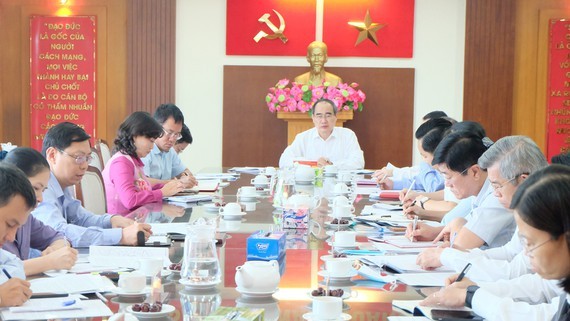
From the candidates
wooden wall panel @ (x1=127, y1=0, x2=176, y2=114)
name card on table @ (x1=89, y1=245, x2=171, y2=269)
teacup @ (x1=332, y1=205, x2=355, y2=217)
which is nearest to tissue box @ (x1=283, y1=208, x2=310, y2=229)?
teacup @ (x1=332, y1=205, x2=355, y2=217)

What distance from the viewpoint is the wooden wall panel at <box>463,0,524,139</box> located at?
9102mm

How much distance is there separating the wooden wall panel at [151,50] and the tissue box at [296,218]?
5893mm

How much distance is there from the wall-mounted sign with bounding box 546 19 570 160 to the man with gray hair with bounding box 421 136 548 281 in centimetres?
646

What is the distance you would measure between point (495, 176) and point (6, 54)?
760cm

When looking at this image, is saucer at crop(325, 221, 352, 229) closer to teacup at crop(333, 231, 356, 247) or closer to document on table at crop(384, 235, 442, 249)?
document on table at crop(384, 235, 442, 249)

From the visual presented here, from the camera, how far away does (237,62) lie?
930 cm

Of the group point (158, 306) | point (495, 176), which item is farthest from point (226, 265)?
point (495, 176)

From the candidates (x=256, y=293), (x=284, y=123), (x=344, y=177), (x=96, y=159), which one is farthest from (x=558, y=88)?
(x=256, y=293)

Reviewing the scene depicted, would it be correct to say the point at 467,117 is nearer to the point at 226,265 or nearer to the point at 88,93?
the point at 88,93

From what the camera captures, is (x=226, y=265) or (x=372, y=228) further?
(x=372, y=228)

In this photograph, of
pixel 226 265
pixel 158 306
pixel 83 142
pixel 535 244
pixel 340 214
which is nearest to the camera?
pixel 535 244

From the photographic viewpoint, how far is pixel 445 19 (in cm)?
919

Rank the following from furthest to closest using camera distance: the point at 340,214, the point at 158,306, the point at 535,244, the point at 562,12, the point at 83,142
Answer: the point at 562,12 < the point at 340,214 < the point at 83,142 < the point at 158,306 < the point at 535,244

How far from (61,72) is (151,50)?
3.39ft
